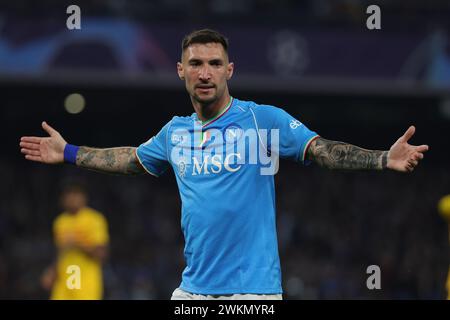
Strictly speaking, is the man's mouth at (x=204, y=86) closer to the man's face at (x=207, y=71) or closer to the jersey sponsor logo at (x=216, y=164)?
the man's face at (x=207, y=71)

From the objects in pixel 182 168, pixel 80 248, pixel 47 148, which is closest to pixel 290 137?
pixel 182 168

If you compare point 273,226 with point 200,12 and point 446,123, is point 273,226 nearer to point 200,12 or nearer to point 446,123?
point 200,12

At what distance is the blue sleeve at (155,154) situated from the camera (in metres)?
5.90

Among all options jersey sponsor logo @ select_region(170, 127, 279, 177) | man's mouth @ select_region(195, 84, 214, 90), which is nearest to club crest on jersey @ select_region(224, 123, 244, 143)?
jersey sponsor logo @ select_region(170, 127, 279, 177)

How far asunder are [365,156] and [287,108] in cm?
1591

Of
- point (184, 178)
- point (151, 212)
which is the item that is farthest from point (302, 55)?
point (184, 178)

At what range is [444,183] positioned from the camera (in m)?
A: 21.5

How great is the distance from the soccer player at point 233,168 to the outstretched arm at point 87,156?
1.72 feet

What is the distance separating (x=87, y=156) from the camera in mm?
6109

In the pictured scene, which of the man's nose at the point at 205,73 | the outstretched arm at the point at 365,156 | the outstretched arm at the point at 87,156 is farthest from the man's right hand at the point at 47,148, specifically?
the outstretched arm at the point at 365,156

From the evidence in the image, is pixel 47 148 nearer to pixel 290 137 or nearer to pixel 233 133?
pixel 233 133

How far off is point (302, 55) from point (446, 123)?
659 centimetres

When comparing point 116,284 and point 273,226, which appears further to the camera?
point 116,284
